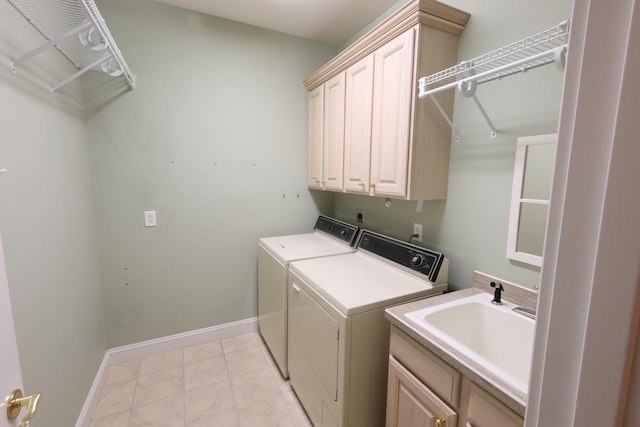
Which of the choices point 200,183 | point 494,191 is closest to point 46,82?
point 200,183

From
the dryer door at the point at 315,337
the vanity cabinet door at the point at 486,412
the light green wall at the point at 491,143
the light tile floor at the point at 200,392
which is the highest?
the light green wall at the point at 491,143

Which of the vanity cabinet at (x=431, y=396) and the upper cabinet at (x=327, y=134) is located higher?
the upper cabinet at (x=327, y=134)

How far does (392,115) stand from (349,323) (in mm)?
1135

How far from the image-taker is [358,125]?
1.90m

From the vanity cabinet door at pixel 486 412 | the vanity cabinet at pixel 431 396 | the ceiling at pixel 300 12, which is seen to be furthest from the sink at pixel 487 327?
the ceiling at pixel 300 12

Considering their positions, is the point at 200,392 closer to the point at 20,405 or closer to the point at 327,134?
the point at 20,405

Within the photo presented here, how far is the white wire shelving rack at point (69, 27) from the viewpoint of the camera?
3.74 ft

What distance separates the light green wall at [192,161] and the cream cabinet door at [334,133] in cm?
43

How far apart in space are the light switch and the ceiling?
1.55m

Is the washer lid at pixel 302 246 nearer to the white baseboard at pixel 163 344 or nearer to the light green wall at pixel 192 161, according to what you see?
→ the light green wall at pixel 192 161

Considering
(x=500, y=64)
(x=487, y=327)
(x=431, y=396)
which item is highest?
(x=500, y=64)

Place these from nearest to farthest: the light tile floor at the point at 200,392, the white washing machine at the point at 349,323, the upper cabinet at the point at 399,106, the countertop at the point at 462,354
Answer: the countertop at the point at 462,354, the white washing machine at the point at 349,323, the upper cabinet at the point at 399,106, the light tile floor at the point at 200,392

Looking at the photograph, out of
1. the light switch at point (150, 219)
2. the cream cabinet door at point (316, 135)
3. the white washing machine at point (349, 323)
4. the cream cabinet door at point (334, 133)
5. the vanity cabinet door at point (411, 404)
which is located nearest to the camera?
the vanity cabinet door at point (411, 404)

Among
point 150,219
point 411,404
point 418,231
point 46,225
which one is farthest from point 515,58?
point 150,219
